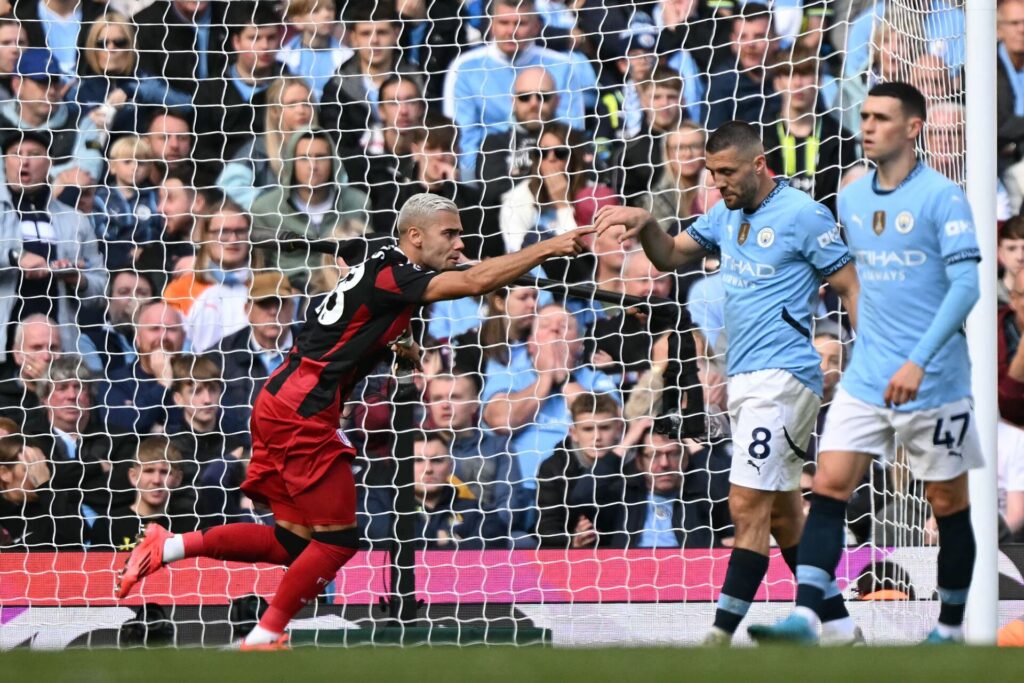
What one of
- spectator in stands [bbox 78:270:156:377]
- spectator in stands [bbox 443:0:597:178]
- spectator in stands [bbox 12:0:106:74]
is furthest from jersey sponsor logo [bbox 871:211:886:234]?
spectator in stands [bbox 12:0:106:74]

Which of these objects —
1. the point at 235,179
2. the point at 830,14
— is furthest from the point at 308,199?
the point at 830,14

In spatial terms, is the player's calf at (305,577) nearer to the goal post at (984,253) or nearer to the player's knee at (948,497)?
the player's knee at (948,497)

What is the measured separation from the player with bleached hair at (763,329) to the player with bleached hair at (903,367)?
329 mm

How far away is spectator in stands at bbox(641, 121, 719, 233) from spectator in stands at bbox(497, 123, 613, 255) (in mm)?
257

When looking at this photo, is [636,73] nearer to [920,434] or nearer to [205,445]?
[205,445]

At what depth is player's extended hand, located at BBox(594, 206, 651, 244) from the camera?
525 cm

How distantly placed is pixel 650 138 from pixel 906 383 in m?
3.72

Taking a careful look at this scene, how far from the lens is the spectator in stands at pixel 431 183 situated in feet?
26.1

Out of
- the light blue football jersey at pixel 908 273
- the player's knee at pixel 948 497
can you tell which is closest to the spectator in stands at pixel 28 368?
the light blue football jersey at pixel 908 273

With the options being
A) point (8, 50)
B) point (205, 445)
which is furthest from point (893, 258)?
point (8, 50)

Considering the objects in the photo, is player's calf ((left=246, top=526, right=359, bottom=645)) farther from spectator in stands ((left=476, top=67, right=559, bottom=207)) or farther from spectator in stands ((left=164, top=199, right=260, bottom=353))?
spectator in stands ((left=476, top=67, right=559, bottom=207))

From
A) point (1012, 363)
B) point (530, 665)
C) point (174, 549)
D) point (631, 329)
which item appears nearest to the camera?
point (530, 665)

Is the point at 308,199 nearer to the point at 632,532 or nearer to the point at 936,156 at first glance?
the point at 632,532

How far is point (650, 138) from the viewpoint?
797 centimetres
